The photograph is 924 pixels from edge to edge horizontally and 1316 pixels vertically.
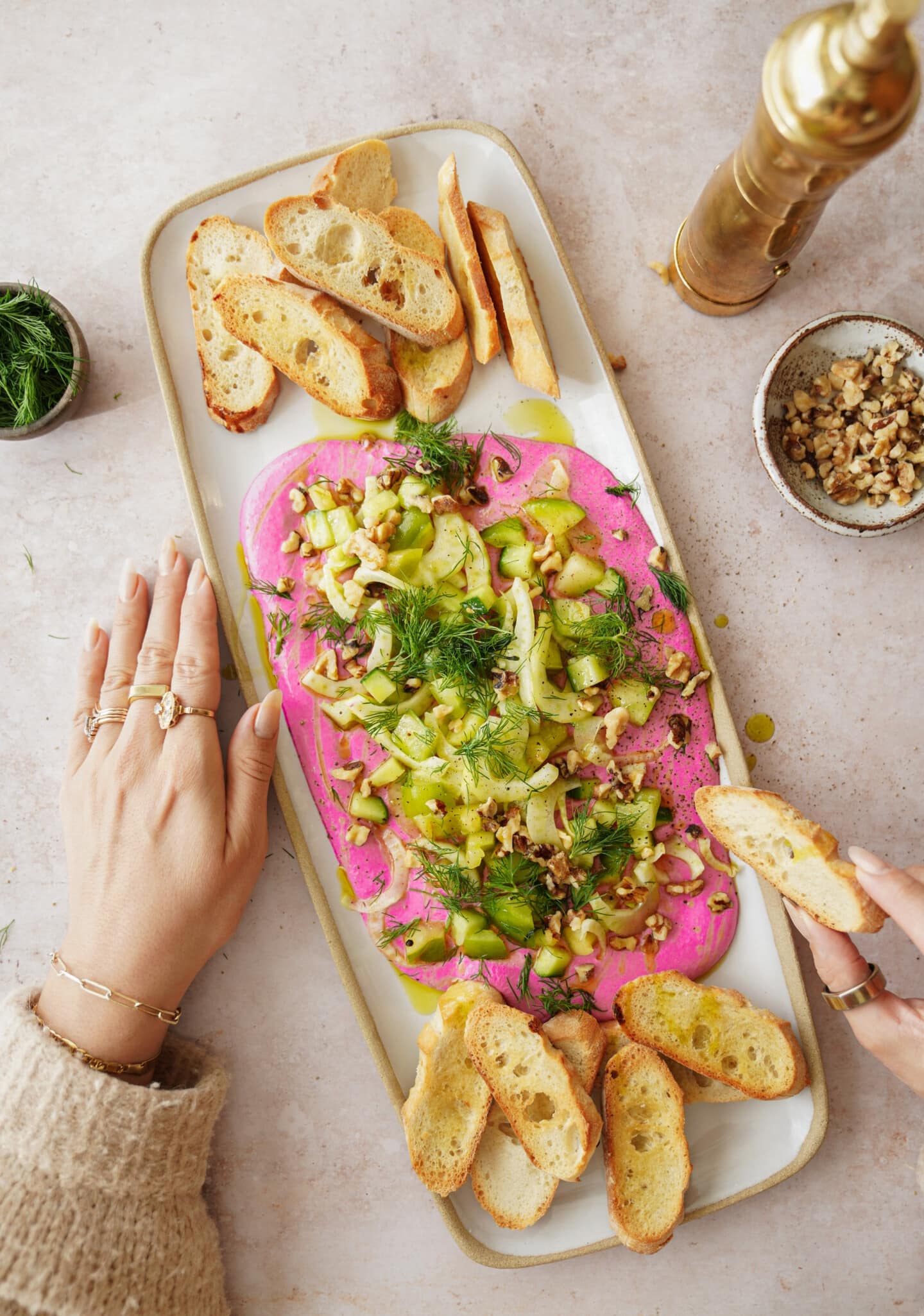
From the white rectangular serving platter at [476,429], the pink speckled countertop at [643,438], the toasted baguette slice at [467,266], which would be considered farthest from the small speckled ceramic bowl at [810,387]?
the toasted baguette slice at [467,266]

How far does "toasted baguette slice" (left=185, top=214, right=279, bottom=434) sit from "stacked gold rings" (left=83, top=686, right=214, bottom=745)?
0.72 meters

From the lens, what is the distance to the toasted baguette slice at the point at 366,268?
2.12 meters

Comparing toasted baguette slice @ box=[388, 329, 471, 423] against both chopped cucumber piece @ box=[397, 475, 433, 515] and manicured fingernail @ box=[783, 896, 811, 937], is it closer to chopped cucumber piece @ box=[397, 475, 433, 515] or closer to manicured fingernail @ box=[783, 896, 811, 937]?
chopped cucumber piece @ box=[397, 475, 433, 515]

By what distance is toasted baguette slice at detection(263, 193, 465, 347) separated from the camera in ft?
6.97

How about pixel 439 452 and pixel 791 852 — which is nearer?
pixel 791 852

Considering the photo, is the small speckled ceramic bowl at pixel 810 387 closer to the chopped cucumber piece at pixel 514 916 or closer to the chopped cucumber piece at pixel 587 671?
the chopped cucumber piece at pixel 587 671

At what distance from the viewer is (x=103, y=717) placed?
7.34 feet

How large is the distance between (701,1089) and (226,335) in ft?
7.49

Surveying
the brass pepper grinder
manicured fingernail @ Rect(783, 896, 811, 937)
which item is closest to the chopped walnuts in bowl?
the brass pepper grinder

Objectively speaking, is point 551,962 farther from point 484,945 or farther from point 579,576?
point 579,576

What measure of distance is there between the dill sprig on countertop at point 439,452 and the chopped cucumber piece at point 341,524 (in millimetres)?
182

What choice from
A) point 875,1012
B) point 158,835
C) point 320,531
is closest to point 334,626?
point 320,531

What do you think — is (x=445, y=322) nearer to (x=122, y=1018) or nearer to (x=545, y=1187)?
(x=122, y=1018)

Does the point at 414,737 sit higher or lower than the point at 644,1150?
higher
